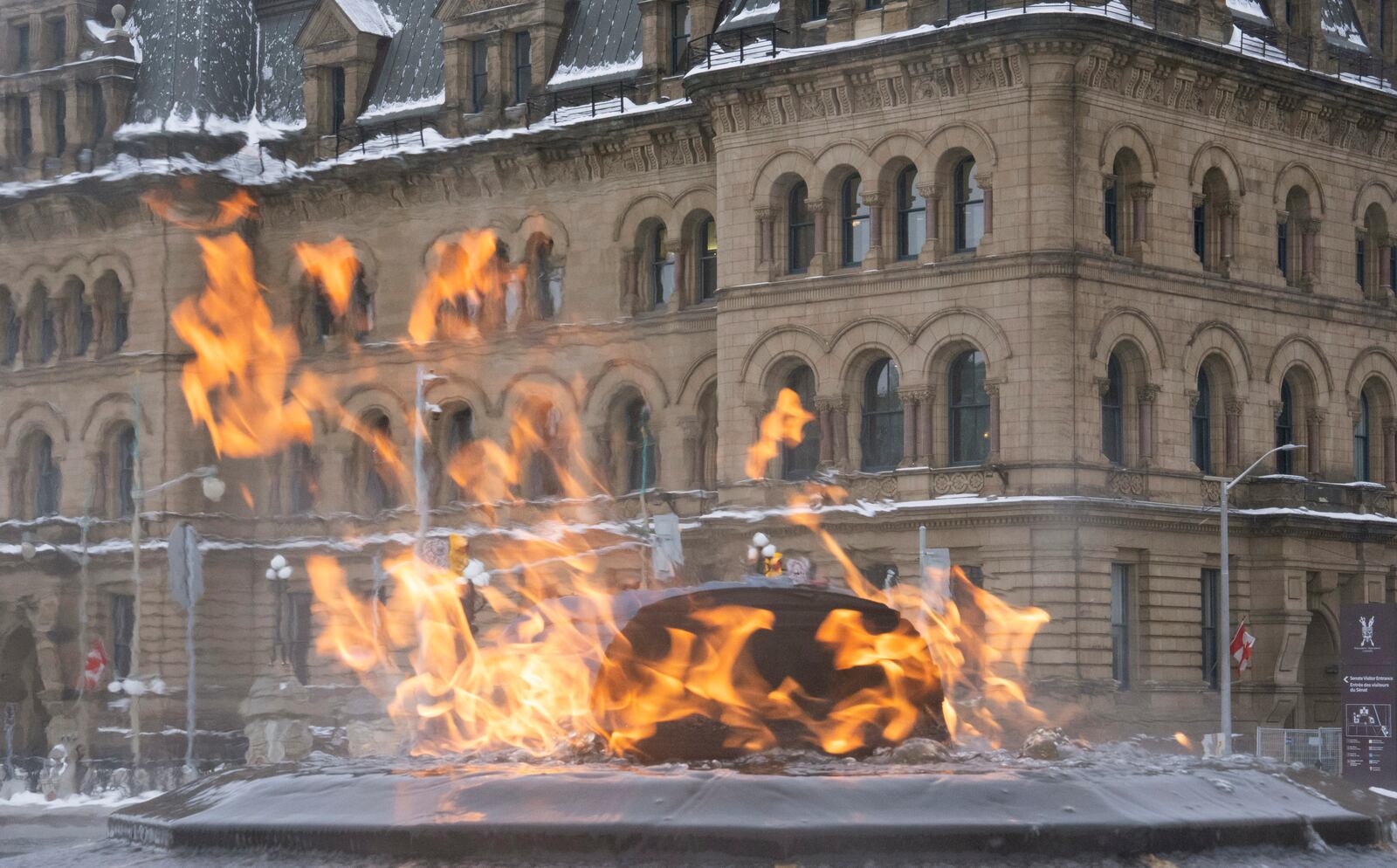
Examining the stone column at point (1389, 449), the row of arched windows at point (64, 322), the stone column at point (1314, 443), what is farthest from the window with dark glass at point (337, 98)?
the stone column at point (1389, 449)

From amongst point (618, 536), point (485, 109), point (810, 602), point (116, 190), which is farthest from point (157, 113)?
point (810, 602)

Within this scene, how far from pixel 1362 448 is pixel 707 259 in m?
14.8

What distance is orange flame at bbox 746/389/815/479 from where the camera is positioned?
5212 cm

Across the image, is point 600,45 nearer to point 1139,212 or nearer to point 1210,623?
point 1139,212

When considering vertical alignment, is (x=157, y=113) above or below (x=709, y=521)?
above

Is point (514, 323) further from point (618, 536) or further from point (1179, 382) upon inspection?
point (1179, 382)

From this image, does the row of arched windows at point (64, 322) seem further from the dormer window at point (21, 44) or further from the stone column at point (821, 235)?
the stone column at point (821, 235)

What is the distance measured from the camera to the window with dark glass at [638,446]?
57.0 m

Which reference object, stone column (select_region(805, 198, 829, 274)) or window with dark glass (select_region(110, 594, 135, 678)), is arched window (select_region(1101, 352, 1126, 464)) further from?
window with dark glass (select_region(110, 594, 135, 678))

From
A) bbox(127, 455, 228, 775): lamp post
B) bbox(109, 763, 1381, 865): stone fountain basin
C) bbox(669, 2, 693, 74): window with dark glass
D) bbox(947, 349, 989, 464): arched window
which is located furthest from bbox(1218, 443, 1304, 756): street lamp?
bbox(109, 763, 1381, 865): stone fountain basin

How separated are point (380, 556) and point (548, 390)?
252 inches

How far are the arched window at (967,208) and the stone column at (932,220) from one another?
1.48ft

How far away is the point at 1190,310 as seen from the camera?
169 ft

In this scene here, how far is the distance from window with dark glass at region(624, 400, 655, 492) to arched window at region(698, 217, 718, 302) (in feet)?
9.75
